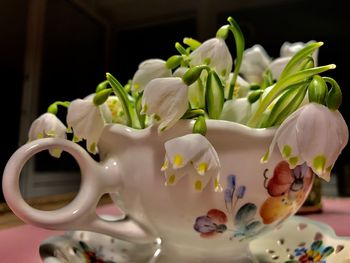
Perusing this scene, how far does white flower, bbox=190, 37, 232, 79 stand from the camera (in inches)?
11.7

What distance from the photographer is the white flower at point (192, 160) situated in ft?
0.75

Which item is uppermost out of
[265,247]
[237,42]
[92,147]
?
[237,42]

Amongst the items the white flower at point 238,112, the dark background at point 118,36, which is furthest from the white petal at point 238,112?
the dark background at point 118,36

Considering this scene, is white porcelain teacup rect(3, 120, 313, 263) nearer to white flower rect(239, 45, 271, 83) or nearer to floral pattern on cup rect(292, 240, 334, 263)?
floral pattern on cup rect(292, 240, 334, 263)

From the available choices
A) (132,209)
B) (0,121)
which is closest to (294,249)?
(132,209)

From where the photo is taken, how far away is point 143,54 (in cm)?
136

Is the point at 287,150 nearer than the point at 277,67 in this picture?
Yes

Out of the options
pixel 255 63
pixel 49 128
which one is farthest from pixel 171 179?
pixel 255 63

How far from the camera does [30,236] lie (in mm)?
390

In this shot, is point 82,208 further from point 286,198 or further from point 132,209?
point 286,198

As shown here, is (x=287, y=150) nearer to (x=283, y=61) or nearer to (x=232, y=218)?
(x=232, y=218)

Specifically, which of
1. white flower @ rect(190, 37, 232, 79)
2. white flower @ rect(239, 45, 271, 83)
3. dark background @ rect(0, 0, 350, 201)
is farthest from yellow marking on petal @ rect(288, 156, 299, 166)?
dark background @ rect(0, 0, 350, 201)

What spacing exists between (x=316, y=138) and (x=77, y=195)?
0.19 metres

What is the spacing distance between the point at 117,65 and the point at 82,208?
115cm
